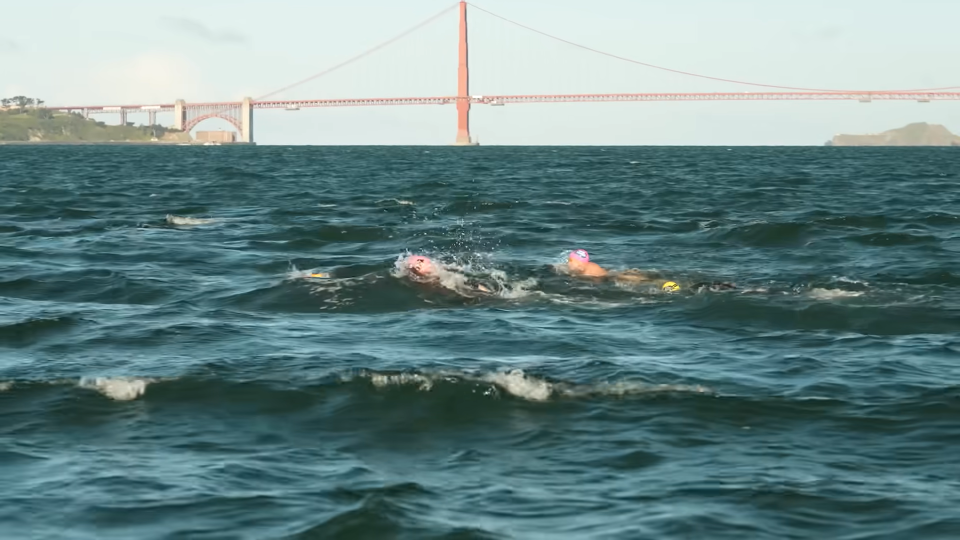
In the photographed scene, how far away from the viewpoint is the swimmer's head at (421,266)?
65.3ft

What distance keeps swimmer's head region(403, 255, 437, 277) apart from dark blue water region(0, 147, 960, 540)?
0.34 m

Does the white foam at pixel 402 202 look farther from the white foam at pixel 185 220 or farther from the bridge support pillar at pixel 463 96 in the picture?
the bridge support pillar at pixel 463 96

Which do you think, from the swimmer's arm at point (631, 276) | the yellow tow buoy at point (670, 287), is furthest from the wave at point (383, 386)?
the swimmer's arm at point (631, 276)

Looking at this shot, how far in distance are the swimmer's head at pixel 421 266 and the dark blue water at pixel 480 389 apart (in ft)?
1.11

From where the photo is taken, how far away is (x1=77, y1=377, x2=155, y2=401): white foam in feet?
39.5

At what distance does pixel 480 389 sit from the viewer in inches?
478

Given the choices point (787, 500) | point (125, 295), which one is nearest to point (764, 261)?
point (125, 295)

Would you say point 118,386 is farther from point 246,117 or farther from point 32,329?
point 246,117

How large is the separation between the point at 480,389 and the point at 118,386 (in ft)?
11.2

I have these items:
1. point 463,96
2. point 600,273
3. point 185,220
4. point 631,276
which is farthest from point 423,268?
point 463,96

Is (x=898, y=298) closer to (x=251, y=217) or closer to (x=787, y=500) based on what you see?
(x=787, y=500)

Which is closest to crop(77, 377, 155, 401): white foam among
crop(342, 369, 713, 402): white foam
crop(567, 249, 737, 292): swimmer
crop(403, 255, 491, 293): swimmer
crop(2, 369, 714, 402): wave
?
crop(2, 369, 714, 402): wave

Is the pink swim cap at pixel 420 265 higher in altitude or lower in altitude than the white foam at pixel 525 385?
higher

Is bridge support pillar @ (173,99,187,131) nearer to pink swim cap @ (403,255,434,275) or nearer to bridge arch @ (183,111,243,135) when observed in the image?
bridge arch @ (183,111,243,135)
